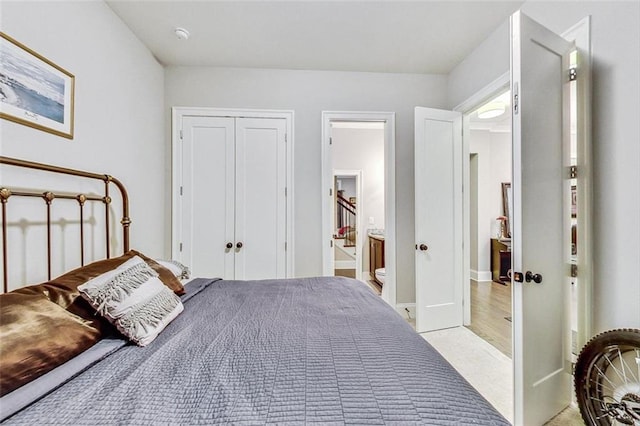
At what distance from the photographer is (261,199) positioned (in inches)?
114

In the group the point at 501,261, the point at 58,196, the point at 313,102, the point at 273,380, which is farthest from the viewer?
the point at 501,261

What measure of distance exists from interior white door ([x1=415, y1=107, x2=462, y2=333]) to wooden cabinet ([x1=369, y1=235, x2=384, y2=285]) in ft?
5.23

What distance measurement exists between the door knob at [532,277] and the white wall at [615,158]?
39 centimetres

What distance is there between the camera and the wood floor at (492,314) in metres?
2.58

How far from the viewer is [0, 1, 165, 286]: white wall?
1.45 meters

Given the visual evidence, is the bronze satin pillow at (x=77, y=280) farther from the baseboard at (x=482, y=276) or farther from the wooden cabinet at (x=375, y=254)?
the baseboard at (x=482, y=276)

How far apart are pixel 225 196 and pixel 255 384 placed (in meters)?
2.34

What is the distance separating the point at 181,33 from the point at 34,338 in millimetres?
2418

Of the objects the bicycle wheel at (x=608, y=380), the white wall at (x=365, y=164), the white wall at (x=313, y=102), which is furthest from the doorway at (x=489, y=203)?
the bicycle wheel at (x=608, y=380)

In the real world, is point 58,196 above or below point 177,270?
above

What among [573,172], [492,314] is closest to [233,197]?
[573,172]

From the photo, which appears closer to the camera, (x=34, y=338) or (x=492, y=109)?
(x=34, y=338)

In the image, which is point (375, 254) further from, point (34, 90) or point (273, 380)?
point (34, 90)

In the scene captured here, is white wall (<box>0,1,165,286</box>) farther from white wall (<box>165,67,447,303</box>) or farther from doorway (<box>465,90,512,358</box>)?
doorway (<box>465,90,512,358</box>)
